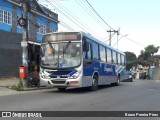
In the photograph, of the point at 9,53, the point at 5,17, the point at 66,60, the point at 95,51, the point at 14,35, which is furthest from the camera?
the point at 5,17

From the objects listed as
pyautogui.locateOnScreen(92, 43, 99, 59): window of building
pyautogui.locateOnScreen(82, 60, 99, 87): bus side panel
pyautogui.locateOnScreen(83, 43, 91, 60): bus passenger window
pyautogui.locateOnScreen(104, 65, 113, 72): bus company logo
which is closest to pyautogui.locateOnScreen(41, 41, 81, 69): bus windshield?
pyautogui.locateOnScreen(83, 43, 91, 60): bus passenger window

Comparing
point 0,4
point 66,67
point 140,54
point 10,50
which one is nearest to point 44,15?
point 0,4

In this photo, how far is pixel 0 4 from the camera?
34.0 m

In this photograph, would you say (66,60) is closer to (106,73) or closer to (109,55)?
(106,73)

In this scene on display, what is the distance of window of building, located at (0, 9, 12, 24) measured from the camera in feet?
112

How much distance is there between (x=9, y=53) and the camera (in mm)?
28109

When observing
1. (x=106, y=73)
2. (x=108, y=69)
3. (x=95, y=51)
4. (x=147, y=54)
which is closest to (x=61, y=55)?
(x=95, y=51)

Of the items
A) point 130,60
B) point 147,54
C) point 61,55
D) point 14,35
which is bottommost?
point 61,55

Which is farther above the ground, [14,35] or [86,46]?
[14,35]

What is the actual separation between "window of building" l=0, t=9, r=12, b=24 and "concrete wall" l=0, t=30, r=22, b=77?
5.82 metres

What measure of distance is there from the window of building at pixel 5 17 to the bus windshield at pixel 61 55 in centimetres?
1716

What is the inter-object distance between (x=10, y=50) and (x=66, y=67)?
11.8 m

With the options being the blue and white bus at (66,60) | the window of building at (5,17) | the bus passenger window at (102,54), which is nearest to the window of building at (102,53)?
the bus passenger window at (102,54)

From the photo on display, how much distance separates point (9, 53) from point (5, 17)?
788 centimetres
